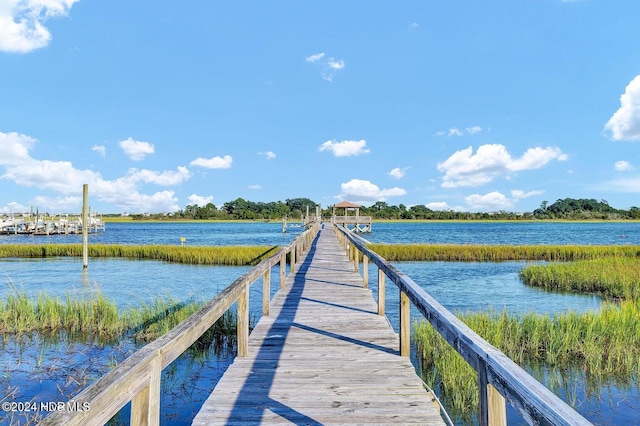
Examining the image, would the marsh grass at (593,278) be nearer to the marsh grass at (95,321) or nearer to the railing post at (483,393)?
the marsh grass at (95,321)

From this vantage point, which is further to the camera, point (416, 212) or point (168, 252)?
point (416, 212)

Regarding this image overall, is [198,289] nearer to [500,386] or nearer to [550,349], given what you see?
[550,349]

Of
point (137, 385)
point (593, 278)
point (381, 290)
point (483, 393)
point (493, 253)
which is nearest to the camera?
point (137, 385)

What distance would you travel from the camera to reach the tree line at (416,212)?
127 meters

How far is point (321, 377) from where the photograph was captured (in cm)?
373

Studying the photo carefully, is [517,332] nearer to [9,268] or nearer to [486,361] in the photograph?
[486,361]

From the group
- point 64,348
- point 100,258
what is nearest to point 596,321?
point 64,348

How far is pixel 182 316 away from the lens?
8.67 metres

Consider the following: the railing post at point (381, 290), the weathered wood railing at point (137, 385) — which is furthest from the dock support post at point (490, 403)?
the railing post at point (381, 290)

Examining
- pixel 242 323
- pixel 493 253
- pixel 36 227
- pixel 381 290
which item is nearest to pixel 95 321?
pixel 242 323

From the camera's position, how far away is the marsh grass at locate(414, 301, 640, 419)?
18.8ft

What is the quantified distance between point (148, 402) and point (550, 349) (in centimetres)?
719

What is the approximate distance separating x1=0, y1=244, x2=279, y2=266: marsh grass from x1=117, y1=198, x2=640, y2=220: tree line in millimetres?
93352

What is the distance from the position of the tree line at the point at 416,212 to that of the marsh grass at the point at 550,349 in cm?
11421
